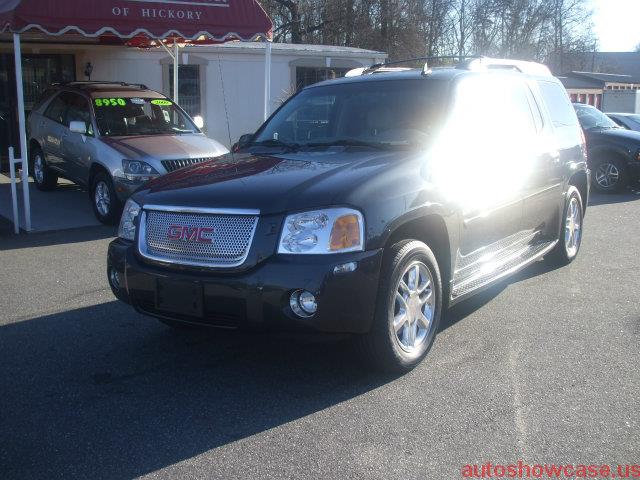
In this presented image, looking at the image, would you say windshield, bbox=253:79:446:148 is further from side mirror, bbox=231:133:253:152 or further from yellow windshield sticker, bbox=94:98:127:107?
yellow windshield sticker, bbox=94:98:127:107

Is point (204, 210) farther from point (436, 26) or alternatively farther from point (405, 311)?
point (436, 26)

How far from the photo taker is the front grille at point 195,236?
4195 mm

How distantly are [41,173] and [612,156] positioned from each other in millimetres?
9978

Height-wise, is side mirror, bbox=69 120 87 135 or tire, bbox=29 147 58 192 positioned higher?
side mirror, bbox=69 120 87 135

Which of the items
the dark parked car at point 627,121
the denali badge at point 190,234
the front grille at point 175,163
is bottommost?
the front grille at point 175,163

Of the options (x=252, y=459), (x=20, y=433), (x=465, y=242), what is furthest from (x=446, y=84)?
(x=20, y=433)

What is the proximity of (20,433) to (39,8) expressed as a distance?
6.83 m

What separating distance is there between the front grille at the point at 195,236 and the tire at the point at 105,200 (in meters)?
5.28

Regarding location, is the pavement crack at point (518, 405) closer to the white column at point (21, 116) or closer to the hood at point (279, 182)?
the hood at point (279, 182)

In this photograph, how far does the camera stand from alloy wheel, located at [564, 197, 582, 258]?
7316 mm

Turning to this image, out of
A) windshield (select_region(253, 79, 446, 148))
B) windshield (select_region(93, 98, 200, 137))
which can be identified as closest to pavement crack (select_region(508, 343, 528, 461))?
windshield (select_region(253, 79, 446, 148))

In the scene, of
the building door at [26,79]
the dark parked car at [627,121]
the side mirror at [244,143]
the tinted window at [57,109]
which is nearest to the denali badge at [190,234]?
the side mirror at [244,143]

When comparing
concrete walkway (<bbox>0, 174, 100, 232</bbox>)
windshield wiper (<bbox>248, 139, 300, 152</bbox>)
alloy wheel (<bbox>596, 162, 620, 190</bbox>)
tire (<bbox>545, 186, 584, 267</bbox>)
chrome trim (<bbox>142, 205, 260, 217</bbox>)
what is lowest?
concrete walkway (<bbox>0, 174, 100, 232</bbox>)

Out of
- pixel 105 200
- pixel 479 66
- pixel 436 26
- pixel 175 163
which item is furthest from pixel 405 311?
pixel 436 26
